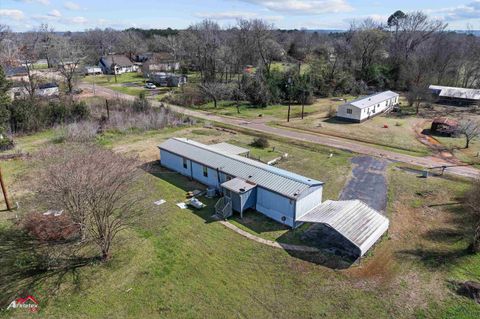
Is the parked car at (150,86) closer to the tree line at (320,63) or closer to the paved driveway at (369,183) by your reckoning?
the tree line at (320,63)

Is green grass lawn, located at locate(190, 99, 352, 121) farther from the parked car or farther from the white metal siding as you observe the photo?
the white metal siding

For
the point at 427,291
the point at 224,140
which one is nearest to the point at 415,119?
the point at 224,140

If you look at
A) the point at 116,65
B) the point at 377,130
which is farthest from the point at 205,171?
the point at 116,65

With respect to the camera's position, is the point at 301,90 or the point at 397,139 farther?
the point at 301,90

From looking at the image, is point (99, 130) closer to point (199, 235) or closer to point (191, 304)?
point (199, 235)

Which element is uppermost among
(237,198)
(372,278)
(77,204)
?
(77,204)

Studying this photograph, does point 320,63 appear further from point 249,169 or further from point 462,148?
point 249,169
